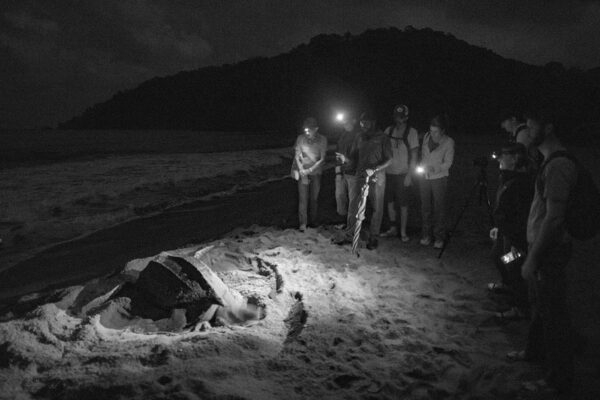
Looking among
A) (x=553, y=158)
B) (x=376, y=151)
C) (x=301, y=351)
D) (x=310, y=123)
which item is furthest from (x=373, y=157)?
(x=553, y=158)

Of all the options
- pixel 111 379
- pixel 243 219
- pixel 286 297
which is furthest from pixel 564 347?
pixel 243 219

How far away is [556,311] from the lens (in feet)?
9.61

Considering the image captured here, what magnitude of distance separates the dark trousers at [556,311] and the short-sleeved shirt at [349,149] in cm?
429

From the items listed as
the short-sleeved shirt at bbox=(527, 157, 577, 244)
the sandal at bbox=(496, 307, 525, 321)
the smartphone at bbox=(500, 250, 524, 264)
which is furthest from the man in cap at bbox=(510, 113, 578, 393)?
the sandal at bbox=(496, 307, 525, 321)

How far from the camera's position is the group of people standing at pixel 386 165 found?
6395 millimetres

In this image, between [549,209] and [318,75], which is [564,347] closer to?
[549,209]

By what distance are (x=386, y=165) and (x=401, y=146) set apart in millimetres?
515

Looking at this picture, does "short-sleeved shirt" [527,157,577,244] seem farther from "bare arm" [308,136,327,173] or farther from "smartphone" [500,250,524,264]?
"bare arm" [308,136,327,173]

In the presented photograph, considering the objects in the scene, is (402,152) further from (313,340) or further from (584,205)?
(584,205)

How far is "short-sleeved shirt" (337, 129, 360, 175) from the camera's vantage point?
7086 mm

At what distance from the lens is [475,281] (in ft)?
17.7

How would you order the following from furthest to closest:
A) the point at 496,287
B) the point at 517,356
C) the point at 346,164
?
the point at 346,164
the point at 496,287
the point at 517,356

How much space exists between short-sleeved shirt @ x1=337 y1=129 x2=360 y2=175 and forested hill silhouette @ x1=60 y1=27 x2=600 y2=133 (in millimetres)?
57245

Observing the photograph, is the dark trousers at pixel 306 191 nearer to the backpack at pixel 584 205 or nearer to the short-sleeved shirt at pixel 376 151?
the short-sleeved shirt at pixel 376 151
